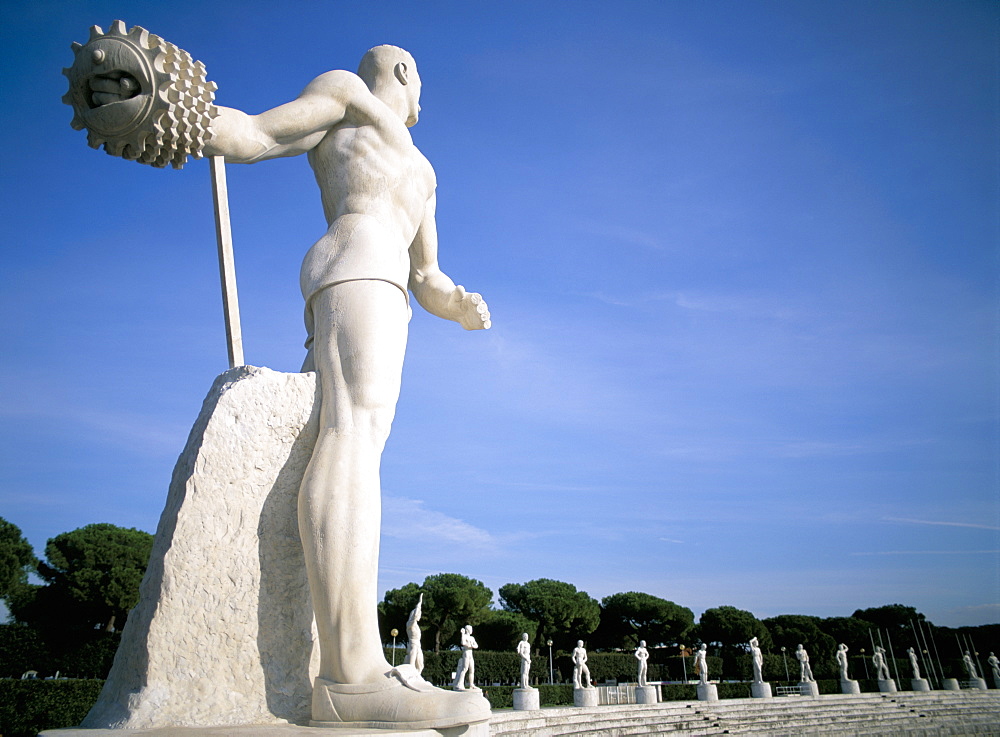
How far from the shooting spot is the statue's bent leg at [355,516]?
91.3 inches

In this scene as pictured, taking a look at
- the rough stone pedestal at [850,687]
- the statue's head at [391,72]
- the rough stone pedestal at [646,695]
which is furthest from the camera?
the rough stone pedestal at [850,687]

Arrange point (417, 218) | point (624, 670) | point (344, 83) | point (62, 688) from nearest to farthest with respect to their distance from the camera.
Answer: point (344, 83), point (417, 218), point (62, 688), point (624, 670)

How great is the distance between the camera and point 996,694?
29000mm

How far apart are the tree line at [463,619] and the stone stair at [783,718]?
40.9 ft

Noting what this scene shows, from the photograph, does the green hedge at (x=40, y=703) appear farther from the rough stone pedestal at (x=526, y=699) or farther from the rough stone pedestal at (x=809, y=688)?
the rough stone pedestal at (x=809, y=688)

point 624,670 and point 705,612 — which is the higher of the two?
point 705,612

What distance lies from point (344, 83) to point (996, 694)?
37980 mm

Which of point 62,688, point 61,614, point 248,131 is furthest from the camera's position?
point 61,614

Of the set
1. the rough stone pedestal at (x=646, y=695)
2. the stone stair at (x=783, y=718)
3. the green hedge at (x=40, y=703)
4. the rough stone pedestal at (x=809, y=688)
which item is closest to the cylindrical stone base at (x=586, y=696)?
the stone stair at (x=783, y=718)

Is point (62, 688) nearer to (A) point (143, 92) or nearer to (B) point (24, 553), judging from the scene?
(B) point (24, 553)

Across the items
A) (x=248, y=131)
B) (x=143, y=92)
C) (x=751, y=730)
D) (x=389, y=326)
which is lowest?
(x=751, y=730)

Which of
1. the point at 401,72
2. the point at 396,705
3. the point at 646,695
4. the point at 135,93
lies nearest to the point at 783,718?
the point at 646,695

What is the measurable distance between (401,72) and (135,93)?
1.66 meters

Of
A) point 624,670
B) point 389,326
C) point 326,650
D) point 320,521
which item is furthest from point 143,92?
point 624,670
